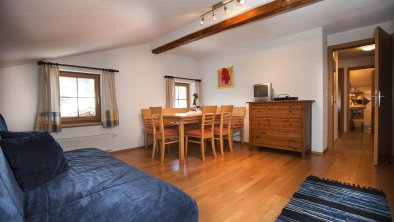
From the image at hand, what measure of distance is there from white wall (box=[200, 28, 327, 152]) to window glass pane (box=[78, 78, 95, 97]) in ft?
9.96

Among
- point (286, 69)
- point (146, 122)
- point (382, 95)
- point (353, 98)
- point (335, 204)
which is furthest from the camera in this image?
point (353, 98)

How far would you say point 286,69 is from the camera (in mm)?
4035

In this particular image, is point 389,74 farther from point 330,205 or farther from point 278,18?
point 330,205

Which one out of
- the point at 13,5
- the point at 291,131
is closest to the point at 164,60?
the point at 291,131

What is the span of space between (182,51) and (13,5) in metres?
3.82

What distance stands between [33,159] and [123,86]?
2922mm

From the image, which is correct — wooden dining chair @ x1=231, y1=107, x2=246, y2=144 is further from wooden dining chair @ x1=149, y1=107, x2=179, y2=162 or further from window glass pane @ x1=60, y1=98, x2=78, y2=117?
window glass pane @ x1=60, y1=98, x2=78, y2=117

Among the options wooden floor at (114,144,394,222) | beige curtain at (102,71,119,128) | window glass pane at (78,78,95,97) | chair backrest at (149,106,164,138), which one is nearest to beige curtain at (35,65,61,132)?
window glass pane at (78,78,95,97)

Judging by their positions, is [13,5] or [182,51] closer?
[13,5]

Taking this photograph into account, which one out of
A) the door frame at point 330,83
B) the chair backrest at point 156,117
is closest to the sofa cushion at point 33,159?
the chair backrest at point 156,117

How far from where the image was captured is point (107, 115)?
3828 millimetres

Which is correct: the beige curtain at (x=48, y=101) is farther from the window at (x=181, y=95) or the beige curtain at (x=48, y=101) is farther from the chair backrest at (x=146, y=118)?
the window at (x=181, y=95)

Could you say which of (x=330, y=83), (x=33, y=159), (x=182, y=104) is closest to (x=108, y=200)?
(x=33, y=159)

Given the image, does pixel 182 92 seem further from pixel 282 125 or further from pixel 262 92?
pixel 282 125
